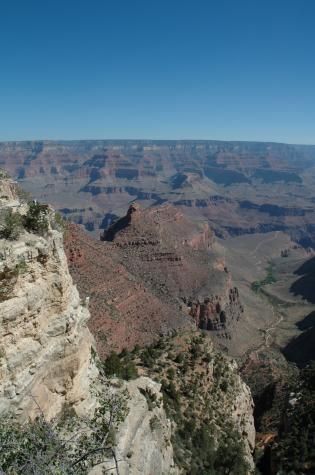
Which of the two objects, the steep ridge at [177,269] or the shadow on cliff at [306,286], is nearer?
the steep ridge at [177,269]

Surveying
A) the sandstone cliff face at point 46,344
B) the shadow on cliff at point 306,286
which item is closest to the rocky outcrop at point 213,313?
the shadow on cliff at point 306,286

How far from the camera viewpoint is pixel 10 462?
1361cm

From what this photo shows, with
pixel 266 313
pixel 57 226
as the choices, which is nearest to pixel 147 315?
pixel 57 226

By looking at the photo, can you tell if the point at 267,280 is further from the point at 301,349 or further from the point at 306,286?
the point at 301,349

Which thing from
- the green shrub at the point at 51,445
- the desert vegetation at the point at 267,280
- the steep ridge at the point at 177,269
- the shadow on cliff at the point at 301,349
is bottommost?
the desert vegetation at the point at 267,280

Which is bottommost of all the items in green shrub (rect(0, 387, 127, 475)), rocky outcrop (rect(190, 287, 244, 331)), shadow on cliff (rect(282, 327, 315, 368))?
shadow on cliff (rect(282, 327, 315, 368))

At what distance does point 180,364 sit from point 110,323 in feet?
30.5

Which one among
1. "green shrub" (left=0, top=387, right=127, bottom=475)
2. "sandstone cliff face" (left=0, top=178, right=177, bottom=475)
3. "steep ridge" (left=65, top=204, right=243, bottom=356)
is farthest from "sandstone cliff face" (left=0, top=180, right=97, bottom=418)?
"steep ridge" (left=65, top=204, right=243, bottom=356)

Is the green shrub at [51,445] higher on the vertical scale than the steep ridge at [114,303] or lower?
higher

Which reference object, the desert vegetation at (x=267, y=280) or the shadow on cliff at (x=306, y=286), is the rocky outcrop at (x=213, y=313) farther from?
the desert vegetation at (x=267, y=280)

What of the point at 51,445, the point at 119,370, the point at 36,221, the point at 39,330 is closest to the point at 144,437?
the point at 119,370

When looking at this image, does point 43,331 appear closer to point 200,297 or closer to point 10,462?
point 10,462

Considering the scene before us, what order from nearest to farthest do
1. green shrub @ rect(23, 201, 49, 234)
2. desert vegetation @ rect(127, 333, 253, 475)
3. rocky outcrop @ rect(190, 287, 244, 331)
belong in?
green shrub @ rect(23, 201, 49, 234)
desert vegetation @ rect(127, 333, 253, 475)
rocky outcrop @ rect(190, 287, 244, 331)

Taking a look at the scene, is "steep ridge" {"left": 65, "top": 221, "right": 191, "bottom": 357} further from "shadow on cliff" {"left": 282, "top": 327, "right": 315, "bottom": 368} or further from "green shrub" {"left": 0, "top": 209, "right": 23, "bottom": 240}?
"shadow on cliff" {"left": 282, "top": 327, "right": 315, "bottom": 368}
